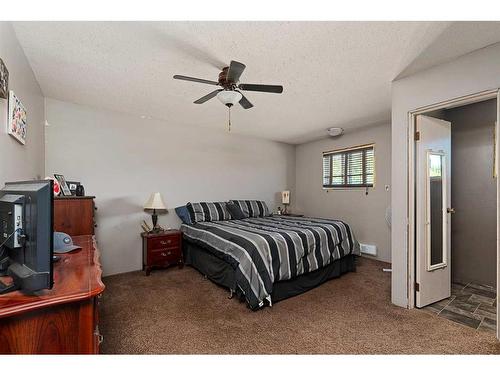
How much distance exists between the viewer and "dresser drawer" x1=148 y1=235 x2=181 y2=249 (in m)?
3.50

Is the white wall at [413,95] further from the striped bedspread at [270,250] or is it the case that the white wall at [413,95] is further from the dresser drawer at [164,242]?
the dresser drawer at [164,242]

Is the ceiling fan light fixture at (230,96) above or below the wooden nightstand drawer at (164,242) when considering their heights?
above

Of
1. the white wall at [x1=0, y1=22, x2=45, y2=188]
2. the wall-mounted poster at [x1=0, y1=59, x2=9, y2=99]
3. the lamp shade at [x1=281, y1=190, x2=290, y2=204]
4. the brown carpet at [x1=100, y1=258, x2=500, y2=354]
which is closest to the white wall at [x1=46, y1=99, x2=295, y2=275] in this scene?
the white wall at [x1=0, y1=22, x2=45, y2=188]

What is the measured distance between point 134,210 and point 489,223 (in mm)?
4732

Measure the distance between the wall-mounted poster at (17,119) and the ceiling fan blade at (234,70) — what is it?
1.54 meters

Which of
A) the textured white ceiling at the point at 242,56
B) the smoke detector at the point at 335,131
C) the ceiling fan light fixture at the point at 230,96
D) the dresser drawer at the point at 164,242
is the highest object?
the textured white ceiling at the point at 242,56

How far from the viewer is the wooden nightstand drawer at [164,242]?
3496mm

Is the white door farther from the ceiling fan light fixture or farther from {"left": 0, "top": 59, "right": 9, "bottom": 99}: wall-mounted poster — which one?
{"left": 0, "top": 59, "right": 9, "bottom": 99}: wall-mounted poster

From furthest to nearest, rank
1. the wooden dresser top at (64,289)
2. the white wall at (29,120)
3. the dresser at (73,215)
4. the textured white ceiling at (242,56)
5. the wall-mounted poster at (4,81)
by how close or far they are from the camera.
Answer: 1. the dresser at (73,215)
2. the textured white ceiling at (242,56)
3. the white wall at (29,120)
4. the wall-mounted poster at (4,81)
5. the wooden dresser top at (64,289)

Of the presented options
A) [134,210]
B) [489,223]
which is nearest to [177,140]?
[134,210]

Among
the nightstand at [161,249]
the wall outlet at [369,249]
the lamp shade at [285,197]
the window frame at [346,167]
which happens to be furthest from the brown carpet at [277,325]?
the lamp shade at [285,197]

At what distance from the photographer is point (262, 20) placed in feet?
5.50

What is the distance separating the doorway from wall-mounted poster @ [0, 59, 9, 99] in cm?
329

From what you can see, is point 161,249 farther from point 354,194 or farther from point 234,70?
point 354,194
